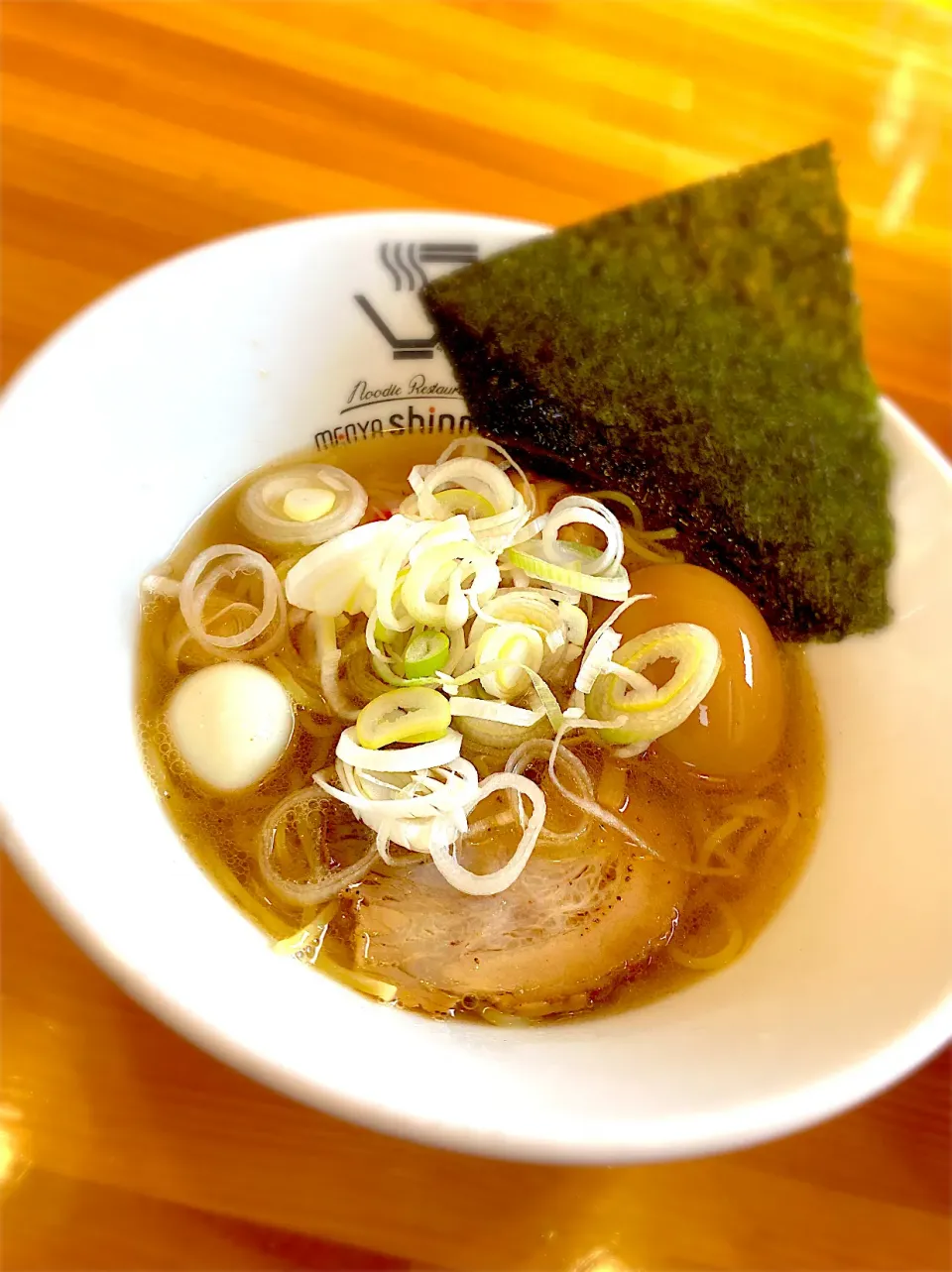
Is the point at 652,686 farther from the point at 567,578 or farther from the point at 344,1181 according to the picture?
the point at 344,1181

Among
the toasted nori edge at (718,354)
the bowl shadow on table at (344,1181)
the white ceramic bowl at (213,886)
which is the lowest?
the bowl shadow on table at (344,1181)

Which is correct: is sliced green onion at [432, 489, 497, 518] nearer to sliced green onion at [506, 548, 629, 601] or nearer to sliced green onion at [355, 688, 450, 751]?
sliced green onion at [506, 548, 629, 601]

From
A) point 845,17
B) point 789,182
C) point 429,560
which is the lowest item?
point 429,560

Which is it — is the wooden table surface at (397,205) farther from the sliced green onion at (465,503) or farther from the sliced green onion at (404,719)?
the sliced green onion at (465,503)

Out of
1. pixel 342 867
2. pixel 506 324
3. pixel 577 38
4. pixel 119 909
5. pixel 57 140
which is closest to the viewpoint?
pixel 119 909

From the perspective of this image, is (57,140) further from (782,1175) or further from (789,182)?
(782,1175)

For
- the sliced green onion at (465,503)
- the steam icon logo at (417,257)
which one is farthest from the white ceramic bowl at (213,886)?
the sliced green onion at (465,503)

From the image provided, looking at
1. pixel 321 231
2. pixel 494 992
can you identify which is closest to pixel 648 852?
pixel 494 992
